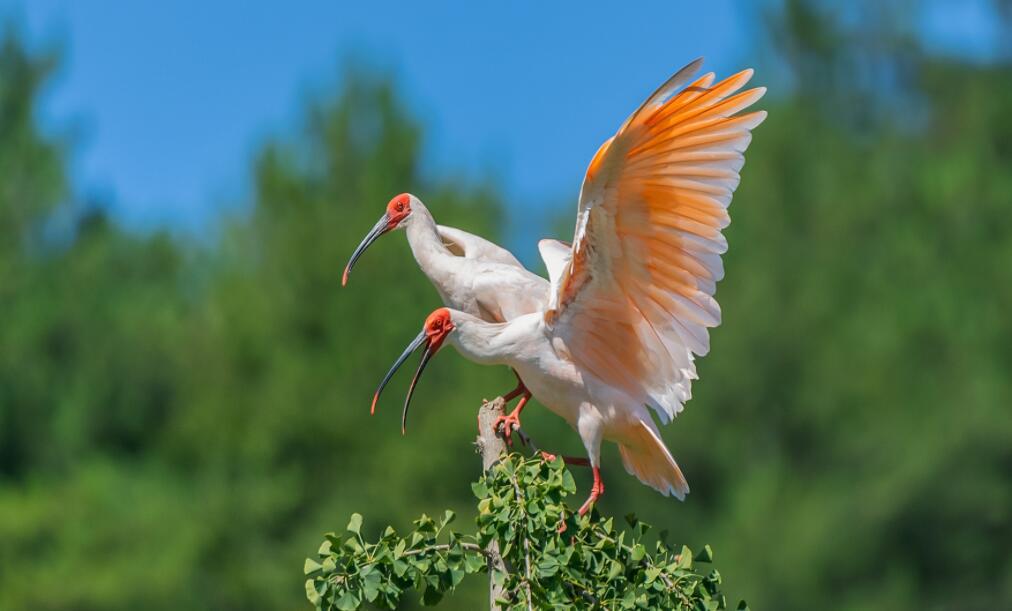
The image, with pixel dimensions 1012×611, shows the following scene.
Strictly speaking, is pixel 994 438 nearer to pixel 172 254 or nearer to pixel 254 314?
pixel 254 314

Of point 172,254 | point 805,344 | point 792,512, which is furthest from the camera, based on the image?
point 172,254

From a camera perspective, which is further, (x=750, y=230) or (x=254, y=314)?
(x=750, y=230)

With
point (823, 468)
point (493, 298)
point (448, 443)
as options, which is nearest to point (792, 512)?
point (823, 468)

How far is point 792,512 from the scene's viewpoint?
74.6 ft

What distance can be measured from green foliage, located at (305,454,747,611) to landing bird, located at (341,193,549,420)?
5.60 feet

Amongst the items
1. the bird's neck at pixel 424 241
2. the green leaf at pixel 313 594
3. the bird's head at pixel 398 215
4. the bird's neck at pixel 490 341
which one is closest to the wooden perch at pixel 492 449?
the bird's neck at pixel 490 341

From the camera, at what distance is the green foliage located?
5016mm

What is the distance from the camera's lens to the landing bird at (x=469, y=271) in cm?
757

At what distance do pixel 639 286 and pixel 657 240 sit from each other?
20 cm

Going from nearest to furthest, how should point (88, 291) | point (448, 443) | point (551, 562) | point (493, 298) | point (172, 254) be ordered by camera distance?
point (551, 562), point (493, 298), point (448, 443), point (88, 291), point (172, 254)

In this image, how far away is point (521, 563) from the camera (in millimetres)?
5074

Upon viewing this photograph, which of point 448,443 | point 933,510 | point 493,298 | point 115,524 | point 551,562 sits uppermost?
point 115,524

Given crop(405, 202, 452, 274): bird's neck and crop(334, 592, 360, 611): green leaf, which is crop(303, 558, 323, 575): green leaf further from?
crop(405, 202, 452, 274): bird's neck

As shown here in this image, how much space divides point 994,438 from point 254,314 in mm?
10348
